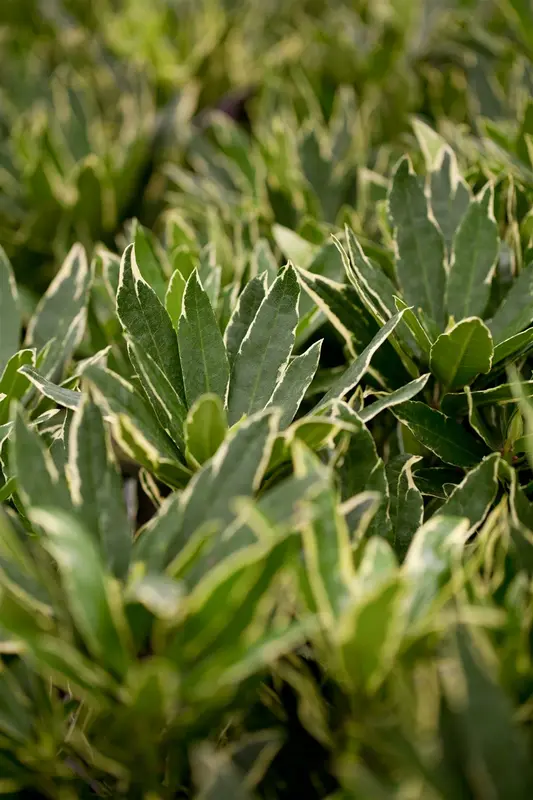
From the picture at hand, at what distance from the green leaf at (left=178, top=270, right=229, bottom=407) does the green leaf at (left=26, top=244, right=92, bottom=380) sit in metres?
0.21

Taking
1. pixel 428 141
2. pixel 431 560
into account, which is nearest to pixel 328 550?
pixel 431 560

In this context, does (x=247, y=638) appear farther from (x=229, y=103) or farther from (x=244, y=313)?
(x=229, y=103)

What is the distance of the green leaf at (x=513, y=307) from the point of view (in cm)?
79

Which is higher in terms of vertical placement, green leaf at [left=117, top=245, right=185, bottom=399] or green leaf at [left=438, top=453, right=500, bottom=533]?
green leaf at [left=117, top=245, right=185, bottom=399]

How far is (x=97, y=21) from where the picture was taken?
1.88m

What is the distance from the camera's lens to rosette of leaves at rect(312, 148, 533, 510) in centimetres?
74

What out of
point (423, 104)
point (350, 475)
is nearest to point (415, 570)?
point (350, 475)

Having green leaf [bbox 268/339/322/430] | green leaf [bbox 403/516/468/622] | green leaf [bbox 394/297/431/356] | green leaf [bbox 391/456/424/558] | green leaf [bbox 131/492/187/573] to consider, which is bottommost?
green leaf [bbox 391/456/424/558]

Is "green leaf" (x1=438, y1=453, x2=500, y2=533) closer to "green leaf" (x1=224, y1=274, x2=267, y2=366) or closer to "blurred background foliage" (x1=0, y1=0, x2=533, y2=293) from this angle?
"green leaf" (x1=224, y1=274, x2=267, y2=366)

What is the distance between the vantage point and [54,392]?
683 mm

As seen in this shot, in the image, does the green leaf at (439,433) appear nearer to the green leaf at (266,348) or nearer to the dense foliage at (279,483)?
the dense foliage at (279,483)

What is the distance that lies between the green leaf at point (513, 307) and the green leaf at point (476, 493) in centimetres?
18

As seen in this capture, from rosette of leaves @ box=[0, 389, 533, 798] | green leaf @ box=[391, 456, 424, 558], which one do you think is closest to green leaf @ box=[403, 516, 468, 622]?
rosette of leaves @ box=[0, 389, 533, 798]

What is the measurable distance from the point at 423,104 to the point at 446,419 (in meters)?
0.94
